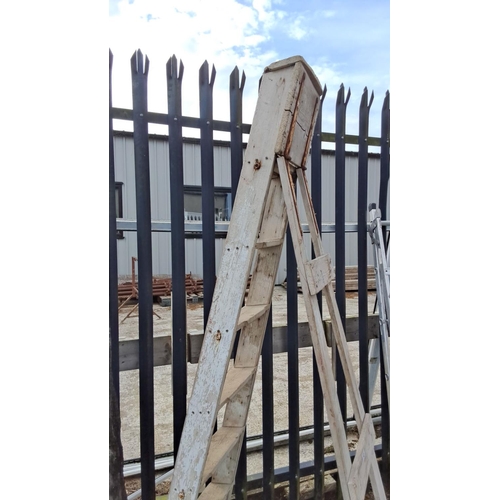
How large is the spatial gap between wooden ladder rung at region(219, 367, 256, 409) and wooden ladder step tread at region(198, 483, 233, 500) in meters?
0.39

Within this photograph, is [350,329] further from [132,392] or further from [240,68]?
[132,392]

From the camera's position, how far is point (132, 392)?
11.1 ft

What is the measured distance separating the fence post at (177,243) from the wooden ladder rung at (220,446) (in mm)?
264

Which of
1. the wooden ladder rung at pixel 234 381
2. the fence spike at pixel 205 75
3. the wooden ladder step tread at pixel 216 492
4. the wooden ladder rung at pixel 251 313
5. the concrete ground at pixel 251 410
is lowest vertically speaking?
the concrete ground at pixel 251 410

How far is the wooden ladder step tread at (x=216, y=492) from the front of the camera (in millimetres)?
1197

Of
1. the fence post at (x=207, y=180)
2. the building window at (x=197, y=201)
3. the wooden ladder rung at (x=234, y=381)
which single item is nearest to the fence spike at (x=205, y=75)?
the fence post at (x=207, y=180)

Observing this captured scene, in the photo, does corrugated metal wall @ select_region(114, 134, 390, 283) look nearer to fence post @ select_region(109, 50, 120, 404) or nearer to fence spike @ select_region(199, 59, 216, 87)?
fence spike @ select_region(199, 59, 216, 87)

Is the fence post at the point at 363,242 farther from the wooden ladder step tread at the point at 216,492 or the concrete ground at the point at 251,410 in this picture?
the wooden ladder step tread at the point at 216,492

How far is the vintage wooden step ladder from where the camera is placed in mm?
951

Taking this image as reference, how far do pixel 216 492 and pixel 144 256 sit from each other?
2.87 feet

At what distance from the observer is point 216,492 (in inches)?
48.1

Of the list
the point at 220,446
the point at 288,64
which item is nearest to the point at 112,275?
the point at 220,446

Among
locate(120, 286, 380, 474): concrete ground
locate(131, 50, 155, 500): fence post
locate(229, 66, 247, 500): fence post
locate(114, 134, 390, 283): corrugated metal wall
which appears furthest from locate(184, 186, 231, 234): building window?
locate(131, 50, 155, 500): fence post

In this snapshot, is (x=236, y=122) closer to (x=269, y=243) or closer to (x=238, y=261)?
(x=269, y=243)
